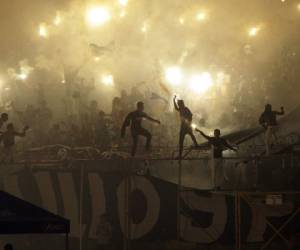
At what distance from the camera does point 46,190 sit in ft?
58.4

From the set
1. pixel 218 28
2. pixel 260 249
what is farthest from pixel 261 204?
pixel 218 28

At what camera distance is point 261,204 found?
1472 cm

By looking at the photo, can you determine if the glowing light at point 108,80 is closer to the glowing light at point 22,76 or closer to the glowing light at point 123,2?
the glowing light at point 123,2

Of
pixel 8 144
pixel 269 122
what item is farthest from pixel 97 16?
pixel 269 122

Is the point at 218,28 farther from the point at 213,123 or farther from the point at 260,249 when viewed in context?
the point at 260,249

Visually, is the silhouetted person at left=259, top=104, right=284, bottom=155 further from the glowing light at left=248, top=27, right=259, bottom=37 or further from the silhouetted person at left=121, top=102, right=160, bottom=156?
the glowing light at left=248, top=27, right=259, bottom=37

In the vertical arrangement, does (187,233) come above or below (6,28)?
below

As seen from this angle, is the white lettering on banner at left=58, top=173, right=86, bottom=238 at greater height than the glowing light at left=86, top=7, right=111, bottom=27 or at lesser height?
lesser

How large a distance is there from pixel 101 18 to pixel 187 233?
23900mm

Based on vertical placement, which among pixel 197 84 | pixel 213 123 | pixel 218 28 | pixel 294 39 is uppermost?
pixel 218 28

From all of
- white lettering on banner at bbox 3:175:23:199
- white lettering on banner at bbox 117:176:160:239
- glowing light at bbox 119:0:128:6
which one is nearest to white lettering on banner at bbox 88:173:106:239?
white lettering on banner at bbox 117:176:160:239

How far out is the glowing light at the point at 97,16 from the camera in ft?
118

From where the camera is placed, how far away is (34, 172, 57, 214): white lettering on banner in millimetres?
17609

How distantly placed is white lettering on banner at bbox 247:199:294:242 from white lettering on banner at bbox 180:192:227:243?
0.84m
